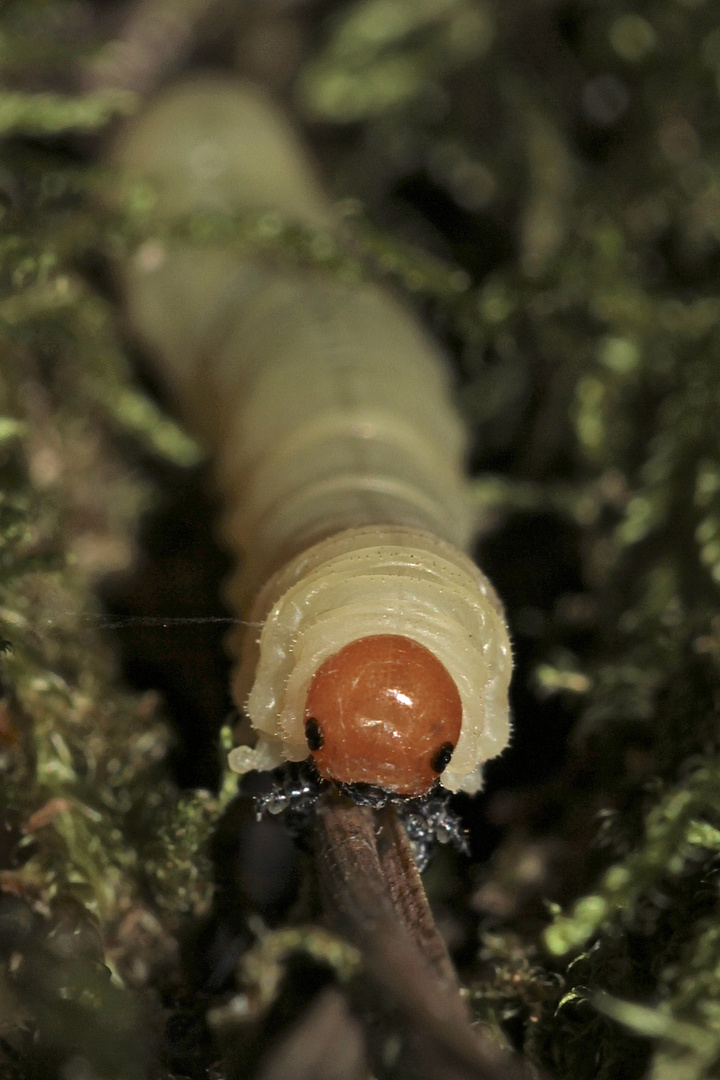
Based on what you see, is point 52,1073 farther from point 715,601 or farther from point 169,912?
point 715,601

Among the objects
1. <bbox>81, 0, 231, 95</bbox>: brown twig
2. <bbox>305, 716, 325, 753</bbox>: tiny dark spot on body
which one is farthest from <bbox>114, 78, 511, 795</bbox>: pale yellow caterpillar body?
<bbox>81, 0, 231, 95</bbox>: brown twig

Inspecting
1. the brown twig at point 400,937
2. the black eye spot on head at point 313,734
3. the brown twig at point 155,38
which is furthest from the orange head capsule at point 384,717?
the brown twig at point 155,38

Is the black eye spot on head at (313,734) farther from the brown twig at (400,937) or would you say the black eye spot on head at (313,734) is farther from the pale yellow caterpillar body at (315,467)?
the brown twig at (400,937)

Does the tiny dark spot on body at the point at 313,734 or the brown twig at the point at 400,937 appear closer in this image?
the brown twig at the point at 400,937

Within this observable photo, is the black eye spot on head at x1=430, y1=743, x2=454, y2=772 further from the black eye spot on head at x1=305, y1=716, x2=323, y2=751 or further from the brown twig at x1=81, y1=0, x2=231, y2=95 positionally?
the brown twig at x1=81, y1=0, x2=231, y2=95

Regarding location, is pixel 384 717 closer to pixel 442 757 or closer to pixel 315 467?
pixel 442 757

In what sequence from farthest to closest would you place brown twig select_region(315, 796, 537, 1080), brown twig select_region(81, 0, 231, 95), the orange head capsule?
brown twig select_region(81, 0, 231, 95) < the orange head capsule < brown twig select_region(315, 796, 537, 1080)

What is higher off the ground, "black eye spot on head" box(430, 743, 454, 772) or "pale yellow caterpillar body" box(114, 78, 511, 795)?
"pale yellow caterpillar body" box(114, 78, 511, 795)

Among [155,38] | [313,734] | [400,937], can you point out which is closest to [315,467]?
[313,734]
